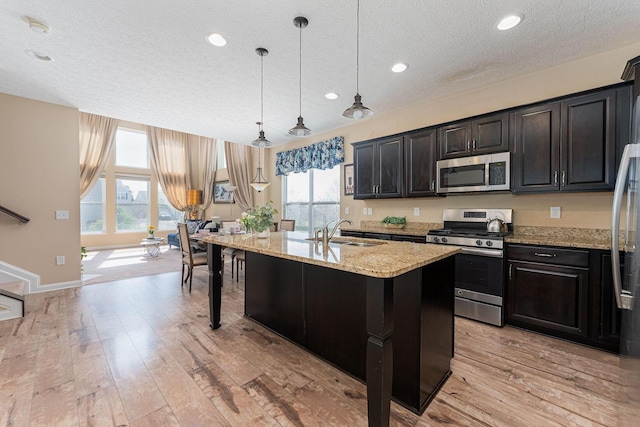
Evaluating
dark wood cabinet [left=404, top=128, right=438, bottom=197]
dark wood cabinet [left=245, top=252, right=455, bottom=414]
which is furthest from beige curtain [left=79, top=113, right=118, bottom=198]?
dark wood cabinet [left=404, top=128, right=438, bottom=197]

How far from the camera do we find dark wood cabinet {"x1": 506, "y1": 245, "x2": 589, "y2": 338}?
2404 millimetres

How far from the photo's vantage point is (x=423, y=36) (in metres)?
2.45

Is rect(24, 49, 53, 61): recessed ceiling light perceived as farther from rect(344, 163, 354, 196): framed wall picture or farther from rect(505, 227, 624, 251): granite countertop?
rect(505, 227, 624, 251): granite countertop

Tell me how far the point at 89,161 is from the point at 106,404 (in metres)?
7.01

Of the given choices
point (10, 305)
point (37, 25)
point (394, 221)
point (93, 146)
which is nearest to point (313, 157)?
point (394, 221)

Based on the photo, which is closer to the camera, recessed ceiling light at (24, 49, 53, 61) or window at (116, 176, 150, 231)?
recessed ceiling light at (24, 49, 53, 61)

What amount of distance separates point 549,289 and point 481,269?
561 mm

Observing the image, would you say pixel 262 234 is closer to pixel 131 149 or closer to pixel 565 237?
pixel 565 237

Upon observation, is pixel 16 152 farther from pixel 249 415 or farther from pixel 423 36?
pixel 423 36

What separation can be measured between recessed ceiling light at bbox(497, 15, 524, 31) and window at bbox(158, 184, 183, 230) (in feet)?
29.0

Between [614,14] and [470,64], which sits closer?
[614,14]

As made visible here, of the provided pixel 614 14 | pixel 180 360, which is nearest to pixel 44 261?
pixel 180 360

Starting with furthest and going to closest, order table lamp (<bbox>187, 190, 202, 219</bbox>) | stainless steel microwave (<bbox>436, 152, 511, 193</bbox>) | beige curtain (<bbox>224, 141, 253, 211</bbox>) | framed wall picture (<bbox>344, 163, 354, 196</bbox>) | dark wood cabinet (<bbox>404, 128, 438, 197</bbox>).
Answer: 1. table lamp (<bbox>187, 190, 202, 219</bbox>)
2. beige curtain (<bbox>224, 141, 253, 211</bbox>)
3. framed wall picture (<bbox>344, 163, 354, 196</bbox>)
4. dark wood cabinet (<bbox>404, 128, 438, 197</bbox>)
5. stainless steel microwave (<bbox>436, 152, 511, 193</bbox>)

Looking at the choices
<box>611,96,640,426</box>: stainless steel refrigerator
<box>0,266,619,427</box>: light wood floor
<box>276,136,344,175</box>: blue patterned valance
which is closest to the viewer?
Answer: <box>611,96,640,426</box>: stainless steel refrigerator
